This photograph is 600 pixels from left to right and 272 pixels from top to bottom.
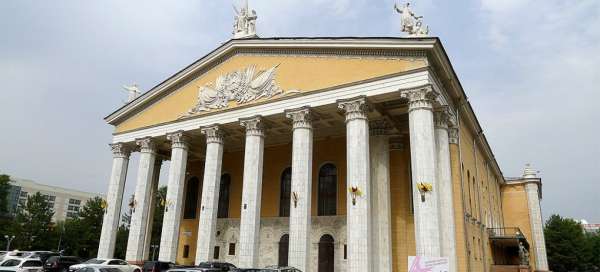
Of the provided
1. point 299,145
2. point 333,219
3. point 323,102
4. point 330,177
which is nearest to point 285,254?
point 333,219

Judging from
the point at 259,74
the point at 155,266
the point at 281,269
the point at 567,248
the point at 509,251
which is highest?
the point at 259,74

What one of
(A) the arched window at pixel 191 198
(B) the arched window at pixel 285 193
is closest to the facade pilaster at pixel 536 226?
(B) the arched window at pixel 285 193

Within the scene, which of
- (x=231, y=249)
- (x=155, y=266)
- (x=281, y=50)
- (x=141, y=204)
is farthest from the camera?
(x=231, y=249)

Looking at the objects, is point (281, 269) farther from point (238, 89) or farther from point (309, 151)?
point (238, 89)

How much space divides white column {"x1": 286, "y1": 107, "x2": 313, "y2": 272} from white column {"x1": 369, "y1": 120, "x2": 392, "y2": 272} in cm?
365

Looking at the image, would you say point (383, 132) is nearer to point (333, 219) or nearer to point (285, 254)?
point (333, 219)

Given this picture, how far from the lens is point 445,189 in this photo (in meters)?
20.4

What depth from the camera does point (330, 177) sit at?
27281 millimetres

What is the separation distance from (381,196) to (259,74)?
10.1m

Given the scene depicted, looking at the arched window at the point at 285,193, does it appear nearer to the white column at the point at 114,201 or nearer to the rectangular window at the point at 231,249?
the rectangular window at the point at 231,249

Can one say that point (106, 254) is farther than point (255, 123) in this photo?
Yes

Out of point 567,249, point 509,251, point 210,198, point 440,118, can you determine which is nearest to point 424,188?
point 440,118

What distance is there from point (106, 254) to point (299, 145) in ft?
53.0

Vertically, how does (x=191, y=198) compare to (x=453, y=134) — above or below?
below
